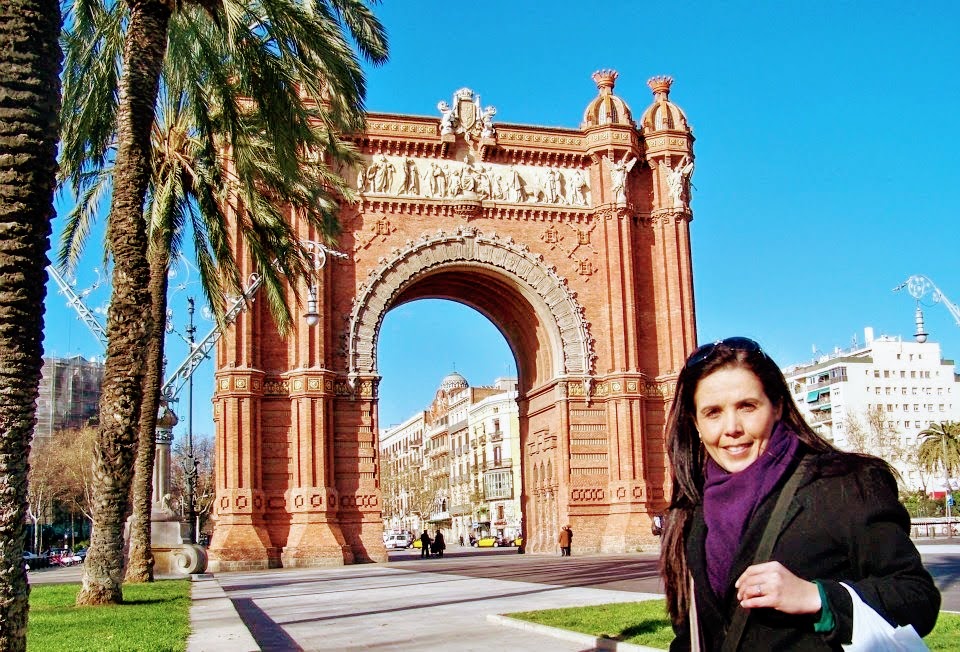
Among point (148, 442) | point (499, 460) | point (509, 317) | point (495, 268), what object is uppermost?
point (495, 268)

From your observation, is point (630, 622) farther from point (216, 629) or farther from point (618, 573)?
point (618, 573)

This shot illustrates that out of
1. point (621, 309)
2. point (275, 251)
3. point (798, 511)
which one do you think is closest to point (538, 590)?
point (275, 251)

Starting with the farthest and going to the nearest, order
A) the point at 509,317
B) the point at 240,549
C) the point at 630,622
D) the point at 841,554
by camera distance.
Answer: the point at 509,317
the point at 240,549
the point at 630,622
the point at 841,554

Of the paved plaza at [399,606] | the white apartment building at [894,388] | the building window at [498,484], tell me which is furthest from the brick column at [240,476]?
the white apartment building at [894,388]

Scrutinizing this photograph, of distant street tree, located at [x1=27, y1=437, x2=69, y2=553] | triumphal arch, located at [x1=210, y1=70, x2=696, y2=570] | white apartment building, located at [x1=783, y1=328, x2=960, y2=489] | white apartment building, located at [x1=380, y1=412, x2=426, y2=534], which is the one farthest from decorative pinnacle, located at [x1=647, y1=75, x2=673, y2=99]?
white apartment building, located at [x1=380, y1=412, x2=426, y2=534]

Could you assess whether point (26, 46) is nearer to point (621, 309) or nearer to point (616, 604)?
point (616, 604)

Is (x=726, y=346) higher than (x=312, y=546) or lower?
higher

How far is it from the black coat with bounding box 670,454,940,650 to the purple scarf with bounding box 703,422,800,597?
3 centimetres

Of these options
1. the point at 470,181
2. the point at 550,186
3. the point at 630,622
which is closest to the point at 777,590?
the point at 630,622

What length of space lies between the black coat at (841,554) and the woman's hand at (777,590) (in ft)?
0.16

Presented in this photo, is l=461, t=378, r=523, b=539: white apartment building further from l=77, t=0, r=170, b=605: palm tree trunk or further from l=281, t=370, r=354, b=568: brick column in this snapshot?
l=77, t=0, r=170, b=605: palm tree trunk

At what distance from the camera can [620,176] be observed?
32.2 metres

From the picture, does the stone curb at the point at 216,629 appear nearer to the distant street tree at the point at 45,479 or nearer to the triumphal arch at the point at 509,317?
the triumphal arch at the point at 509,317

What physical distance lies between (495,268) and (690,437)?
94.2 ft
